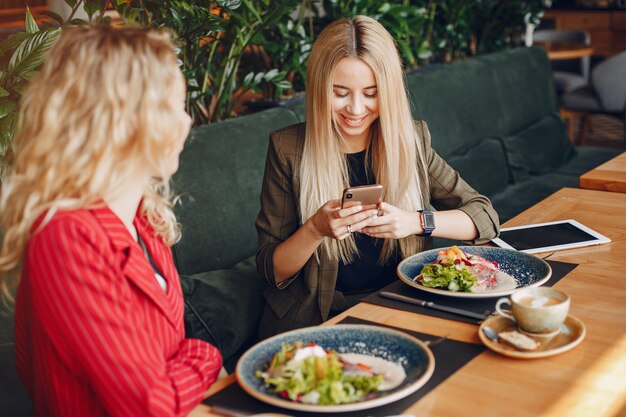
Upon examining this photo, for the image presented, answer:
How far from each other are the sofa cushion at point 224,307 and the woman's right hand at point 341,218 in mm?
626

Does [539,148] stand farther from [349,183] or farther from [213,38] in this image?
[349,183]

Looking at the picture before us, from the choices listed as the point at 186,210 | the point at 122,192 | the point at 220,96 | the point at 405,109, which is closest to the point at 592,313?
the point at 405,109

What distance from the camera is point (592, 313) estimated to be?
5.10 ft

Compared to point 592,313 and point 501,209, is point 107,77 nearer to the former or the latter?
point 592,313

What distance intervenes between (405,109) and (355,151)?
0.63 feet

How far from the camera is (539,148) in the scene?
443 cm

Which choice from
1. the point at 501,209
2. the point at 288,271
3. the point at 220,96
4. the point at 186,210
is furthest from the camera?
the point at 501,209

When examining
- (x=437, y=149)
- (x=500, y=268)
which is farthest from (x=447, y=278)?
(x=437, y=149)

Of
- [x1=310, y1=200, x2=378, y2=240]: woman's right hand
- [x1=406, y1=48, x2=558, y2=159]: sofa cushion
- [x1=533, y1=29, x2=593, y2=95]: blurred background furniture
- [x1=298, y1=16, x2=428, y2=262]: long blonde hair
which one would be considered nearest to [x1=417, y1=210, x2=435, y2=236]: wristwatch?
[x1=298, y1=16, x2=428, y2=262]: long blonde hair

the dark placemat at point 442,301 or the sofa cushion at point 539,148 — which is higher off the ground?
the dark placemat at point 442,301

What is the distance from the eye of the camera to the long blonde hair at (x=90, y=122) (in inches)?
47.6

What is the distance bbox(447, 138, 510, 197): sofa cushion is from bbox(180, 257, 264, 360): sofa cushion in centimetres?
158

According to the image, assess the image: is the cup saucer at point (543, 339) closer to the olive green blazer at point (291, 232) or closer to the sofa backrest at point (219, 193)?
the olive green blazer at point (291, 232)

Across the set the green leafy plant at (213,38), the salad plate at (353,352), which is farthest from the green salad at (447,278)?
the green leafy plant at (213,38)
